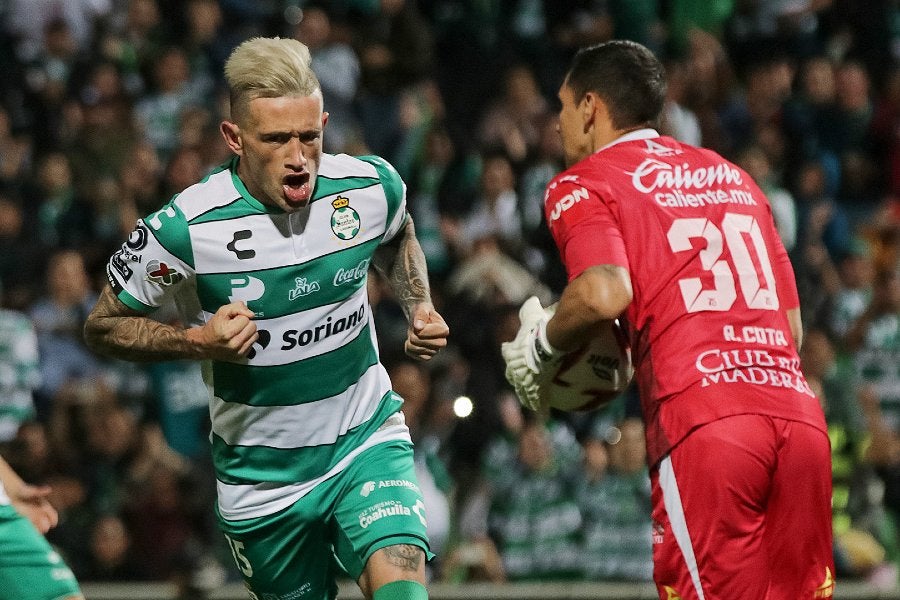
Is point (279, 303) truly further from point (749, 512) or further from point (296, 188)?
point (749, 512)

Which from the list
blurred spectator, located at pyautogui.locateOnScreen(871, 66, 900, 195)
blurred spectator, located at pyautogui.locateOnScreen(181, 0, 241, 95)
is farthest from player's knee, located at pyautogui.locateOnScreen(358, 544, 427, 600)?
blurred spectator, located at pyautogui.locateOnScreen(871, 66, 900, 195)

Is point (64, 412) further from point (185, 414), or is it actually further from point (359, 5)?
point (359, 5)

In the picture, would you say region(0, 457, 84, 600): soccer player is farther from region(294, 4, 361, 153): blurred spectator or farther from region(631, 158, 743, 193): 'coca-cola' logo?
region(294, 4, 361, 153): blurred spectator

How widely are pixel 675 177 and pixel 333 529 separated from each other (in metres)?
1.72

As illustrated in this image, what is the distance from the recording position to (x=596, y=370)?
4855mm

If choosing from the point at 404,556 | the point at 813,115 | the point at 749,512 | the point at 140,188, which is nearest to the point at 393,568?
the point at 404,556

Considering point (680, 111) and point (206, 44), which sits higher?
point (206, 44)

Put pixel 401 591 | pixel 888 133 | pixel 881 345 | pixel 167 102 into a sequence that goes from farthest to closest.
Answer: pixel 888 133
pixel 167 102
pixel 881 345
pixel 401 591

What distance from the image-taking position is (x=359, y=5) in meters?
12.6

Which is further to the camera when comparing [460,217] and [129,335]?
[460,217]

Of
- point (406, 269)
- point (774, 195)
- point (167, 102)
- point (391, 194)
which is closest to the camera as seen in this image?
point (391, 194)

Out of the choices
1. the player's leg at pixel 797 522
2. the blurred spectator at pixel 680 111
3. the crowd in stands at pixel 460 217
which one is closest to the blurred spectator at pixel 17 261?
the crowd in stands at pixel 460 217

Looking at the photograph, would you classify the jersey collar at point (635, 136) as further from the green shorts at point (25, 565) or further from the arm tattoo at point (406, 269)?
the green shorts at point (25, 565)

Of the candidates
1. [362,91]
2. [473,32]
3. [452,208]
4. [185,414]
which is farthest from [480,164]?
[185,414]
